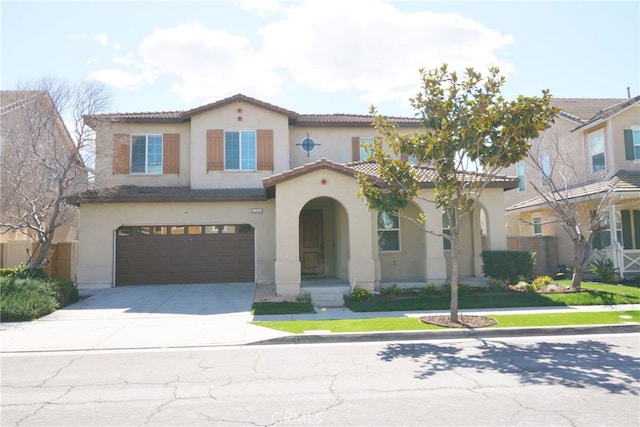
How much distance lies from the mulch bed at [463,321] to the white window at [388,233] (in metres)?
5.82

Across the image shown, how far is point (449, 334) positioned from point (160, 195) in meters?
11.8

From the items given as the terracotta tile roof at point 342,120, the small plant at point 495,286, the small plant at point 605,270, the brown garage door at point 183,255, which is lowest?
the small plant at point 495,286

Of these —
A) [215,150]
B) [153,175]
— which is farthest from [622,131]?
[153,175]

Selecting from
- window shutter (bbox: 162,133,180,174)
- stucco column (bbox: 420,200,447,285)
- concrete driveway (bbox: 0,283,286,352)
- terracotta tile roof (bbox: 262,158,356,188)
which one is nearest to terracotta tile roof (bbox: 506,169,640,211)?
stucco column (bbox: 420,200,447,285)

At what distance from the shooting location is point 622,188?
16.5 m

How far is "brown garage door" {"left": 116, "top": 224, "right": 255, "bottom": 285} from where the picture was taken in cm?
1727

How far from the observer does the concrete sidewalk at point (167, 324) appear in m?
9.13

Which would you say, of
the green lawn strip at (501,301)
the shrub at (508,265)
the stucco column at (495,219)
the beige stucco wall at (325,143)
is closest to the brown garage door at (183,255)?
the beige stucco wall at (325,143)

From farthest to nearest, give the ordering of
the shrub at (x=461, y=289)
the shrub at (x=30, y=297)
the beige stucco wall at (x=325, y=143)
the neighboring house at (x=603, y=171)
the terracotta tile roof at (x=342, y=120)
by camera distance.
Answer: the beige stucco wall at (x=325, y=143) < the terracotta tile roof at (x=342, y=120) < the neighboring house at (x=603, y=171) < the shrub at (x=461, y=289) < the shrub at (x=30, y=297)

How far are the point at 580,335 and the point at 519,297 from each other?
395 centimetres

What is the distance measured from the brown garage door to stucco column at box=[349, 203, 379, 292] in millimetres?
4679

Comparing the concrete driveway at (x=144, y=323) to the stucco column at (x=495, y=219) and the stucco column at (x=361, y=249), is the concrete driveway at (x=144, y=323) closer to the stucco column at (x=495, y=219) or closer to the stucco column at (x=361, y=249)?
the stucco column at (x=361, y=249)

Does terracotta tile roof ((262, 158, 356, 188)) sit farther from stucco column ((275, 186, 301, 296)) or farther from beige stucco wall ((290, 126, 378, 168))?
beige stucco wall ((290, 126, 378, 168))

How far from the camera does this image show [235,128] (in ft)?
61.1
